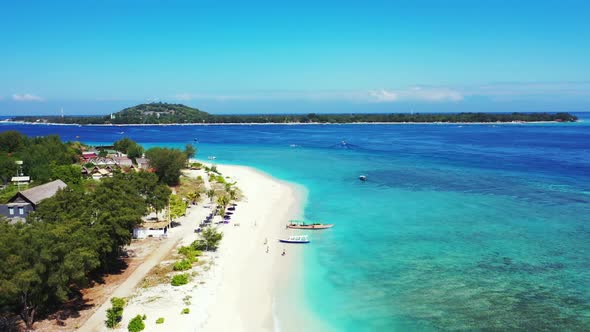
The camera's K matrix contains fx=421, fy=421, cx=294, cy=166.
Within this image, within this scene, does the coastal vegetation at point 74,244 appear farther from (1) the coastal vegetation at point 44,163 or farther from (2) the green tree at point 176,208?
A: (1) the coastal vegetation at point 44,163

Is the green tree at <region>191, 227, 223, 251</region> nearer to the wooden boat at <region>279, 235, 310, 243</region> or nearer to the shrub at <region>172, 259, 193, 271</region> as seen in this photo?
the shrub at <region>172, 259, 193, 271</region>

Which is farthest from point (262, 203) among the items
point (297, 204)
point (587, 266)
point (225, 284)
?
point (587, 266)

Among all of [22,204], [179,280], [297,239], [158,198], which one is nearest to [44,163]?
[22,204]

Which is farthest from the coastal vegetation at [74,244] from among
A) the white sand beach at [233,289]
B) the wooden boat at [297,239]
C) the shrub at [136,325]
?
the wooden boat at [297,239]

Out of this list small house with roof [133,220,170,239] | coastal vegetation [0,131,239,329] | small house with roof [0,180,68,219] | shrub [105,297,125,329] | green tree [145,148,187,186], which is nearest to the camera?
coastal vegetation [0,131,239,329]

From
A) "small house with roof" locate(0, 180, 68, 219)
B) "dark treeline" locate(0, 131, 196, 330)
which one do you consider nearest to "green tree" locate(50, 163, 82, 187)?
"dark treeline" locate(0, 131, 196, 330)

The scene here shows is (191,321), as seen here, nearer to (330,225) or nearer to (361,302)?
(361,302)

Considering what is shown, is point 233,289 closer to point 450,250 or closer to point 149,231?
point 149,231
